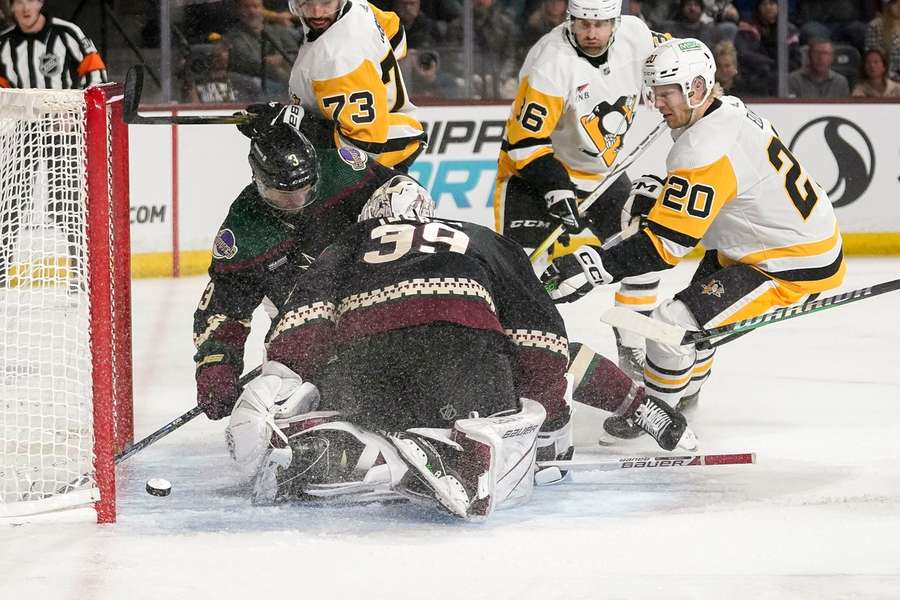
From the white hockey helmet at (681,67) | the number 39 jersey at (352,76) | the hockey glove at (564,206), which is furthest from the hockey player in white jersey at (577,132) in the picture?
the white hockey helmet at (681,67)

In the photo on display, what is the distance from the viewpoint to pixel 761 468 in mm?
3279

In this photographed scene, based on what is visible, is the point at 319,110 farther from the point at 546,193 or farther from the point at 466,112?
the point at 466,112

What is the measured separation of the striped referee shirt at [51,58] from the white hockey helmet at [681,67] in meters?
2.99

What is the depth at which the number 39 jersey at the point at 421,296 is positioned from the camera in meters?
2.78

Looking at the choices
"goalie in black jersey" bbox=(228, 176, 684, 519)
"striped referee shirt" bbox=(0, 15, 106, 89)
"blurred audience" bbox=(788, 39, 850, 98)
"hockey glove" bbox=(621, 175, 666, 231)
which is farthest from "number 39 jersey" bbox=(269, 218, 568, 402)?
"blurred audience" bbox=(788, 39, 850, 98)

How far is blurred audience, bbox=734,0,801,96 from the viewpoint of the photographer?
6.69 meters

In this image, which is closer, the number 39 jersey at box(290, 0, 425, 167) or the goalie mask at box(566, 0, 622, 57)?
the number 39 jersey at box(290, 0, 425, 167)

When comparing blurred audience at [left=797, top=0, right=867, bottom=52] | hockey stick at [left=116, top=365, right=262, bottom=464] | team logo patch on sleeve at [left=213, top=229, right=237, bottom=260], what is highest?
team logo patch on sleeve at [left=213, top=229, right=237, bottom=260]

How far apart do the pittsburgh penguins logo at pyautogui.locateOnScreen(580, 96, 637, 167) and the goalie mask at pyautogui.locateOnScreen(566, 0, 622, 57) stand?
183mm

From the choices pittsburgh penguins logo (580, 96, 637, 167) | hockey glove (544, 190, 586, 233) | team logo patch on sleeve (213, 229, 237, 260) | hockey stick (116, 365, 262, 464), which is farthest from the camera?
pittsburgh penguins logo (580, 96, 637, 167)

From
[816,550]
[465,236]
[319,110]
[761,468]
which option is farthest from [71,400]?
[816,550]

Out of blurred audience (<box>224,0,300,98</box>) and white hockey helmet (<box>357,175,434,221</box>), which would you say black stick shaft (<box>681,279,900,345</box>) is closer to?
white hockey helmet (<box>357,175,434,221</box>)

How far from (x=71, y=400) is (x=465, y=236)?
1.44m

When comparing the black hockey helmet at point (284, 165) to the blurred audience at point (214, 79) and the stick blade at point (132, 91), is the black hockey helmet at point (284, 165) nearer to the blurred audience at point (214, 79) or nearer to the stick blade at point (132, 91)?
the stick blade at point (132, 91)
